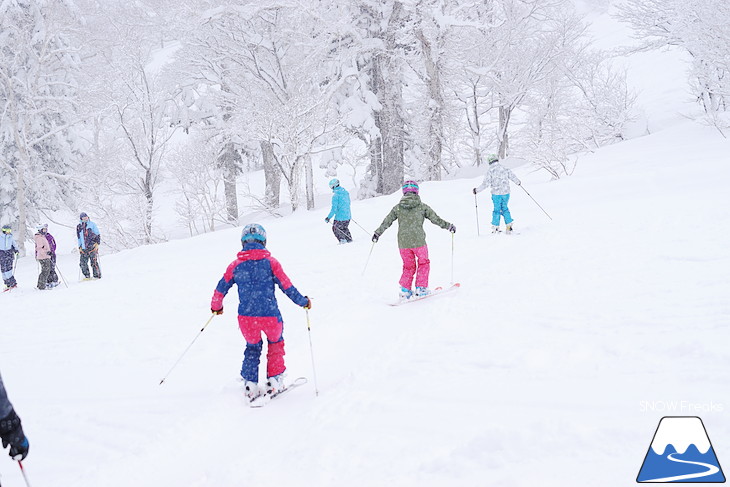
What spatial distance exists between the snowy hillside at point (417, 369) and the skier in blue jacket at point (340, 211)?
1.96 m

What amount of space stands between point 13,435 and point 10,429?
0.12 feet

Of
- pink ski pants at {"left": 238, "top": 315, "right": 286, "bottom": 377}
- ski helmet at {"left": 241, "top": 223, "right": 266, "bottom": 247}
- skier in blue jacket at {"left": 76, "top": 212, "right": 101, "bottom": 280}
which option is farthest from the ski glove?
skier in blue jacket at {"left": 76, "top": 212, "right": 101, "bottom": 280}

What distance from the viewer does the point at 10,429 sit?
8.49ft

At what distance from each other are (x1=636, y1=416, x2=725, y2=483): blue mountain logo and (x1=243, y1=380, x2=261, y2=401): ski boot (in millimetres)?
3003

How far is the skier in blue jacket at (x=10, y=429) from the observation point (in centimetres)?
256

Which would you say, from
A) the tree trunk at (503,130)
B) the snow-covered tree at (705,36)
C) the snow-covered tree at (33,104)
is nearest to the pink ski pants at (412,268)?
the snow-covered tree at (705,36)

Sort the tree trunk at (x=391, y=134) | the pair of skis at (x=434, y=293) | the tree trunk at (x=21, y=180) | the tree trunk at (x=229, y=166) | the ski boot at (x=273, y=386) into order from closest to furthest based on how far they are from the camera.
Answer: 1. the ski boot at (x=273, y=386)
2. the pair of skis at (x=434, y=293)
3. the tree trunk at (x=391, y=134)
4. the tree trunk at (x=21, y=180)
5. the tree trunk at (x=229, y=166)

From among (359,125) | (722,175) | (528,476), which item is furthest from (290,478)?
(359,125)

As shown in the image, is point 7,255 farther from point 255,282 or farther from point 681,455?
point 681,455

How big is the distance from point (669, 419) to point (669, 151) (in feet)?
53.3

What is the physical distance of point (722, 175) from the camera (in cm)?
1215

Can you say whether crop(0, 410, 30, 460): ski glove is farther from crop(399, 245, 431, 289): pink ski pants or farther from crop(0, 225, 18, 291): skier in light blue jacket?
crop(0, 225, 18, 291): skier in light blue jacket

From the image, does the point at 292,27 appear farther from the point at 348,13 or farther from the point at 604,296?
the point at 604,296

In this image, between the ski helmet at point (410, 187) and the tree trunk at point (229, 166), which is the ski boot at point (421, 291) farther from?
the tree trunk at point (229, 166)
